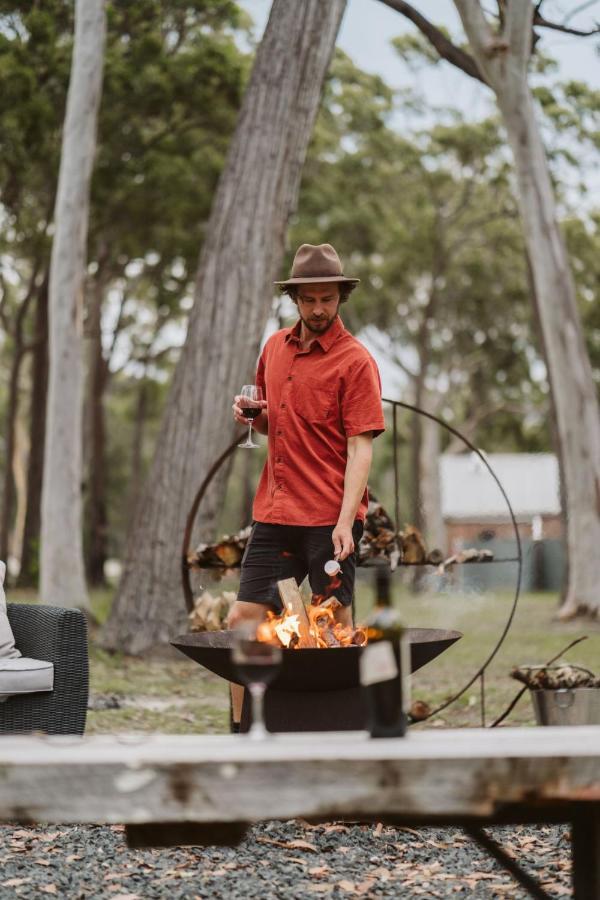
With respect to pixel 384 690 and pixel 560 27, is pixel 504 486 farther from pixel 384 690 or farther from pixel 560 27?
pixel 384 690

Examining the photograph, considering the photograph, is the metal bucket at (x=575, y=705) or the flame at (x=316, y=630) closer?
the flame at (x=316, y=630)

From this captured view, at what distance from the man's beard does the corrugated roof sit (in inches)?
1057

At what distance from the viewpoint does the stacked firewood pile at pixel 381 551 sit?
592 centimetres

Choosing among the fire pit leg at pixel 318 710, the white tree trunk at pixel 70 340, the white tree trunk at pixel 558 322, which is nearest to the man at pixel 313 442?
the fire pit leg at pixel 318 710

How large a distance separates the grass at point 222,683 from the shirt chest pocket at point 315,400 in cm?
265

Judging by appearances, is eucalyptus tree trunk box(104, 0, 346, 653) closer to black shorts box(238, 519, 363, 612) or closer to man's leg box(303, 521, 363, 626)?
black shorts box(238, 519, 363, 612)

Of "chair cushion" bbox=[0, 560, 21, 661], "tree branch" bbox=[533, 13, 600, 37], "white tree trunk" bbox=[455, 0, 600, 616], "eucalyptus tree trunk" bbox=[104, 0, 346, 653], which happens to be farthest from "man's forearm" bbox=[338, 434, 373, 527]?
"white tree trunk" bbox=[455, 0, 600, 616]

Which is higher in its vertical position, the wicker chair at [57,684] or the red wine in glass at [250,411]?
the red wine in glass at [250,411]

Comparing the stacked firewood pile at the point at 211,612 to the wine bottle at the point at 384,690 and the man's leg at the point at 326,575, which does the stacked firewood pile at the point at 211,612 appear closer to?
the man's leg at the point at 326,575

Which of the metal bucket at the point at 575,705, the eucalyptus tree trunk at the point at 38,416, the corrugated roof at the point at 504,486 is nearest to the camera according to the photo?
the metal bucket at the point at 575,705

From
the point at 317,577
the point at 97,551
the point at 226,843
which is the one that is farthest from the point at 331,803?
the point at 97,551

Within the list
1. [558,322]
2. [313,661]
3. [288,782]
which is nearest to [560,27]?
[558,322]

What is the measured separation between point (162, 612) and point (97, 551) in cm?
1277

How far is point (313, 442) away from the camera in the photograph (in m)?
4.06
